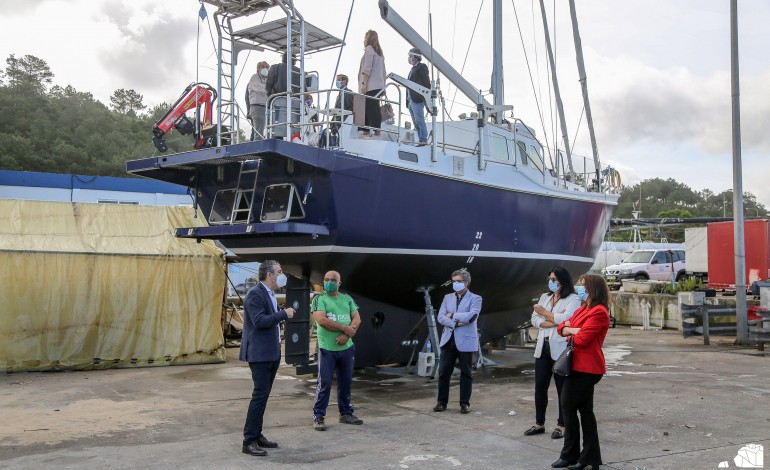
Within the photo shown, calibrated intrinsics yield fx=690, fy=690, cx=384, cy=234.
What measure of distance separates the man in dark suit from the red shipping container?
51.6 ft

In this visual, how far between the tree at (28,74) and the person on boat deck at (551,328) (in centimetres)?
6268

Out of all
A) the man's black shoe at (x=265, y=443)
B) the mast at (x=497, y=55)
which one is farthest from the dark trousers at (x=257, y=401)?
the mast at (x=497, y=55)

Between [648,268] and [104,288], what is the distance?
72.1 feet

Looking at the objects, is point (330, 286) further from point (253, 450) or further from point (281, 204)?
point (281, 204)

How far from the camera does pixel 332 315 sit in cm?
714

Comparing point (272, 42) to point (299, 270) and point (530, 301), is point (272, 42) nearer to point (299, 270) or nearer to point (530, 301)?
point (299, 270)

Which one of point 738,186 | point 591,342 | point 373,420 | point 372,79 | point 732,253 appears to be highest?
point 372,79

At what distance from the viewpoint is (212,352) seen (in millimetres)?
12617

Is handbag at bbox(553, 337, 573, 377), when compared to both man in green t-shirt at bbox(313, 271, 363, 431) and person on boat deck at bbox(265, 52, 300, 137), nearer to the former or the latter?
man in green t-shirt at bbox(313, 271, 363, 431)

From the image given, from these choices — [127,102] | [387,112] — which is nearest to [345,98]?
[387,112]

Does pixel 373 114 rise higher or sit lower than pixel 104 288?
higher

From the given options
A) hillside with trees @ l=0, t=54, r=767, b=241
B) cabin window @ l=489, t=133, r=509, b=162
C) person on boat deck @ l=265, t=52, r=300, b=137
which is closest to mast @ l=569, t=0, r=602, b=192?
cabin window @ l=489, t=133, r=509, b=162
